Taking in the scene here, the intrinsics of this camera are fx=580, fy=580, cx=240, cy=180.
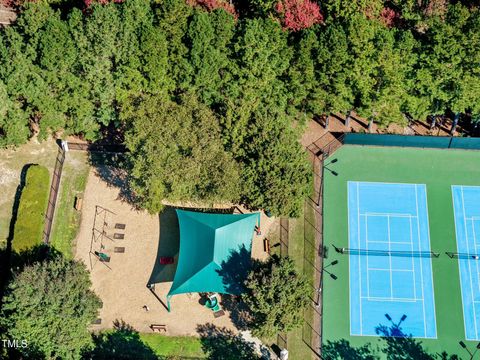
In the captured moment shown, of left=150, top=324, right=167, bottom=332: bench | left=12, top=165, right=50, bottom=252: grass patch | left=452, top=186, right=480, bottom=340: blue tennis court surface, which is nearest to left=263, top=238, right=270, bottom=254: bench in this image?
left=150, top=324, right=167, bottom=332: bench

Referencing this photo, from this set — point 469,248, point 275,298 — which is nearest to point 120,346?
point 275,298

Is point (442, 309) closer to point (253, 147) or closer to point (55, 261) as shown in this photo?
point (253, 147)

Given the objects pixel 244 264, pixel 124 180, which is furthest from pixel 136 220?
pixel 244 264

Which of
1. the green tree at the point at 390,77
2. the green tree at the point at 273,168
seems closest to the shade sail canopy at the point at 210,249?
the green tree at the point at 273,168

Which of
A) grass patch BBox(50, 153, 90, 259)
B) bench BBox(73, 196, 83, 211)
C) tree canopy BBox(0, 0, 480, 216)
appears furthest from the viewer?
bench BBox(73, 196, 83, 211)

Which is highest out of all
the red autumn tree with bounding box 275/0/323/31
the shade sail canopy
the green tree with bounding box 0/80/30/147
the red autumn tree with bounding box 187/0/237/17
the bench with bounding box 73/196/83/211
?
the red autumn tree with bounding box 187/0/237/17

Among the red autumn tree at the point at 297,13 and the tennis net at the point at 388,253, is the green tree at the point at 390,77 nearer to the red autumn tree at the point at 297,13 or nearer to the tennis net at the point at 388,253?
the red autumn tree at the point at 297,13

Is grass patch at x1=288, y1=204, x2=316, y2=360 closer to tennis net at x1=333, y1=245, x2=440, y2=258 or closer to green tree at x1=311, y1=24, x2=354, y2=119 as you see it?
tennis net at x1=333, y1=245, x2=440, y2=258

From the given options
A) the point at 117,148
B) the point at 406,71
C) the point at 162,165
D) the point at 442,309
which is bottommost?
the point at 442,309
